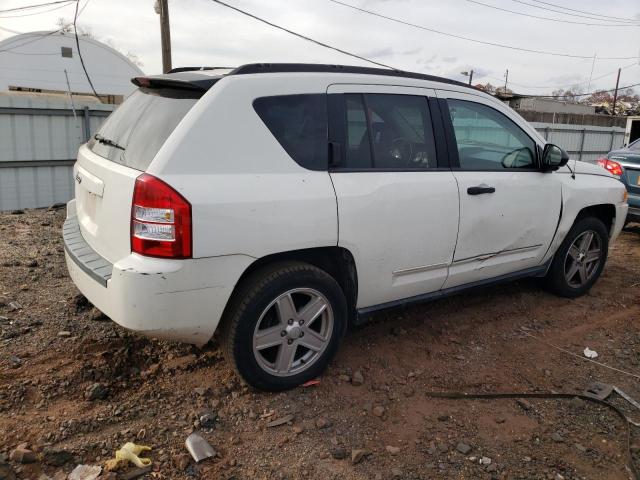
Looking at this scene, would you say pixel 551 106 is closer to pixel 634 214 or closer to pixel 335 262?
pixel 634 214

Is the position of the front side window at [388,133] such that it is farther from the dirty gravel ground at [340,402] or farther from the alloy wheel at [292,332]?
the dirty gravel ground at [340,402]

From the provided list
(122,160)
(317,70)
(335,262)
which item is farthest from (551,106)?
(122,160)

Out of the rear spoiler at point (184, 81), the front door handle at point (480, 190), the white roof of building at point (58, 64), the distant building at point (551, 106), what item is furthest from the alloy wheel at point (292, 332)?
the distant building at point (551, 106)

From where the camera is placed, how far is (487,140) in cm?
419

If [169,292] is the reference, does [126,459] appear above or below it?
below

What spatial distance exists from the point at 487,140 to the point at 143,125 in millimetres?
2576

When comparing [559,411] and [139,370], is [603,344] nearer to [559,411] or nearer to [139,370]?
[559,411]

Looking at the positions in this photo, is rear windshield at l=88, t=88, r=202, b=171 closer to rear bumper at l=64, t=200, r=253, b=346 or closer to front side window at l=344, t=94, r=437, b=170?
rear bumper at l=64, t=200, r=253, b=346

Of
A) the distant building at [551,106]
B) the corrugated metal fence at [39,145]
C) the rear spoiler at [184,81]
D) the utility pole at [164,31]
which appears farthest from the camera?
the distant building at [551,106]

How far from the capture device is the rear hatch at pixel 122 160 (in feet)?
9.18

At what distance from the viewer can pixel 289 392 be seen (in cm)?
325

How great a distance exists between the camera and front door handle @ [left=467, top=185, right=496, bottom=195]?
3.77 meters

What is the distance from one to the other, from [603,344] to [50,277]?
4.73 meters

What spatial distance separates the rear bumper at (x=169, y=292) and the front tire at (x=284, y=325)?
139mm
